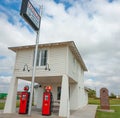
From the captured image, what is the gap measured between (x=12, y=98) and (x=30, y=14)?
6.66 metres

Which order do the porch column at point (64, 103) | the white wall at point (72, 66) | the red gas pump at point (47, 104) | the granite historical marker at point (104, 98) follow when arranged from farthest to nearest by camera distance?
the granite historical marker at point (104, 98) → the white wall at point (72, 66) → the red gas pump at point (47, 104) → the porch column at point (64, 103)

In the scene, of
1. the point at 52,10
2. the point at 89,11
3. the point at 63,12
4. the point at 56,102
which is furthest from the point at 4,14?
the point at 56,102

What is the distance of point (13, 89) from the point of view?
12688 millimetres

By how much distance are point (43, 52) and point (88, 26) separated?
4.36 m

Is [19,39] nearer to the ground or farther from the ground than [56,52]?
farther from the ground

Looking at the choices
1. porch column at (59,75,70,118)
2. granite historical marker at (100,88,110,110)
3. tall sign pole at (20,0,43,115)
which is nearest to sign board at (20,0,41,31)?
tall sign pole at (20,0,43,115)

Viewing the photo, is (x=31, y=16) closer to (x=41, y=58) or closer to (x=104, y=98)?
(x=41, y=58)

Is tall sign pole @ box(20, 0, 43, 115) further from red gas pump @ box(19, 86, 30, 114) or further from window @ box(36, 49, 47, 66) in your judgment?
window @ box(36, 49, 47, 66)

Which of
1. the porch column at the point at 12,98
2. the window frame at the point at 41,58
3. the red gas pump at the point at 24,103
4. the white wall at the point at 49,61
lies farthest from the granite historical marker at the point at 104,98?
the porch column at the point at 12,98

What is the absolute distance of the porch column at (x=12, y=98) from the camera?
40.0 feet

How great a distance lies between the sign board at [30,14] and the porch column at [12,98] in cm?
484

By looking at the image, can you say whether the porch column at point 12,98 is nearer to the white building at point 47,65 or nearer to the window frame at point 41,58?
the white building at point 47,65

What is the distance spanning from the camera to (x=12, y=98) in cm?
1245

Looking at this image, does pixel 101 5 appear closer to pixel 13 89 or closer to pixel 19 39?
pixel 19 39
